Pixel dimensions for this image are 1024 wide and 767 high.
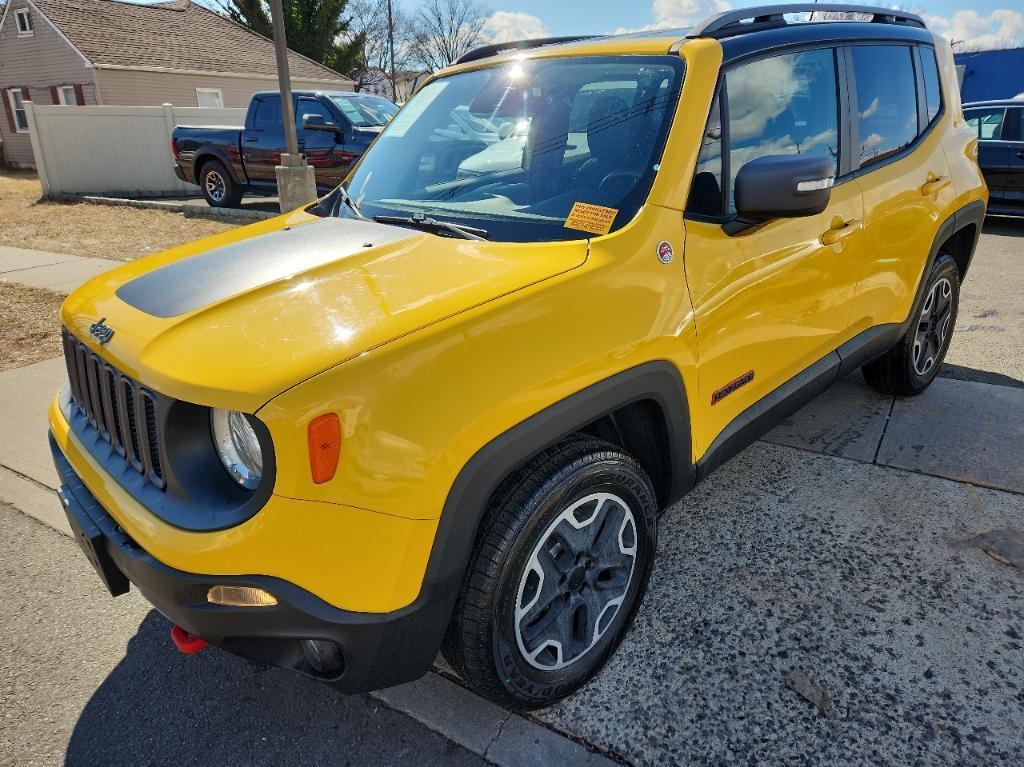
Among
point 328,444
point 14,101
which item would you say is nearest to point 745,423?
point 328,444

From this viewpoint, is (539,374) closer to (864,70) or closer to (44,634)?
(44,634)

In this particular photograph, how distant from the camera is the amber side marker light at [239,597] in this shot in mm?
1703

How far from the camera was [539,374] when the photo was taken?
1.90m

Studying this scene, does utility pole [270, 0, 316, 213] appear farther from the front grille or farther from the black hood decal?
the front grille

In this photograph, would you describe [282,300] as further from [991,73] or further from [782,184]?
[991,73]

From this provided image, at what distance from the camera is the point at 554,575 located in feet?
7.09

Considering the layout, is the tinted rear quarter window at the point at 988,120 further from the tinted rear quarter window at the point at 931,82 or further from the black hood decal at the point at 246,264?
the black hood decal at the point at 246,264

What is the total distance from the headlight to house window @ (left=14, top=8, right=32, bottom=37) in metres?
32.2

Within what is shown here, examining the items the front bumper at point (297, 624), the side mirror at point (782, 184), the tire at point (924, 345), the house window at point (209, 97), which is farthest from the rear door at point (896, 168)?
the house window at point (209, 97)

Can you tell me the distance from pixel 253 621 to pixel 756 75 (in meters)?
2.39

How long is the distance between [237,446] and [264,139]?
38.3 ft

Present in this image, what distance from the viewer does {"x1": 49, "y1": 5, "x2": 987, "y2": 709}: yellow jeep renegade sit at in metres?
1.68

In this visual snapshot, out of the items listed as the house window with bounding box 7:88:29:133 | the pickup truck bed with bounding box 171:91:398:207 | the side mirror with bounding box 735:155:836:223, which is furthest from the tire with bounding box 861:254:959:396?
the house window with bounding box 7:88:29:133

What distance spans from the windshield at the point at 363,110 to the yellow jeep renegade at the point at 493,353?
Result: 29.2 feet
